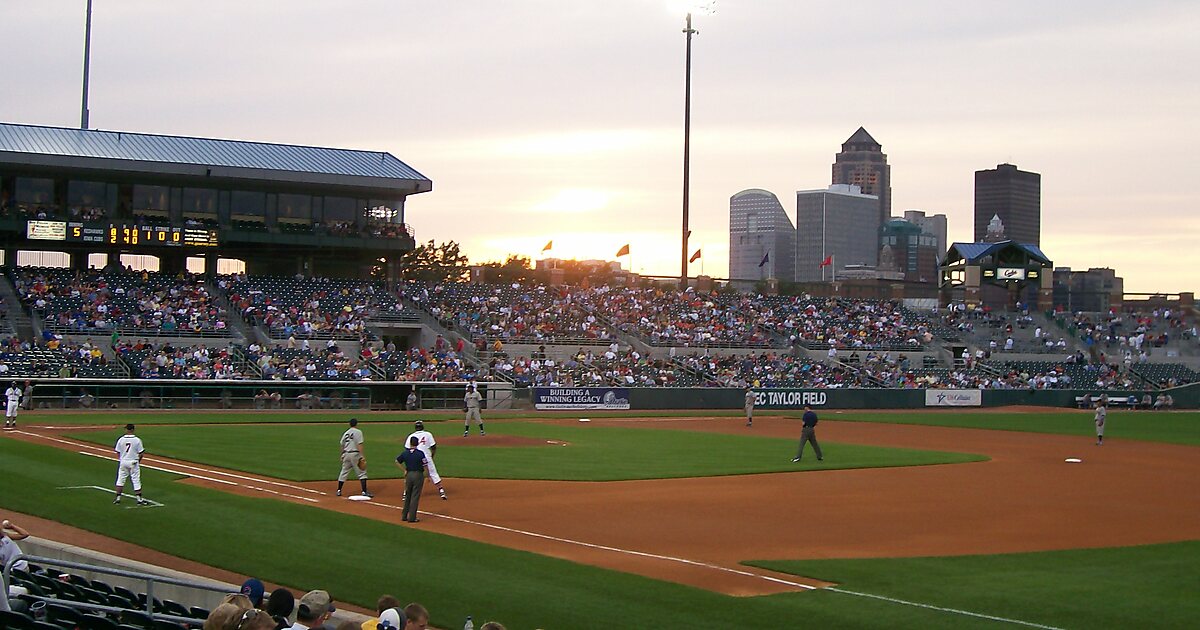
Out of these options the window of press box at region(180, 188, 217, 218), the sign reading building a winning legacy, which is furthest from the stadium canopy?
the window of press box at region(180, 188, 217, 218)

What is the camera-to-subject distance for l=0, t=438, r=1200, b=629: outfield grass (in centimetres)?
1470

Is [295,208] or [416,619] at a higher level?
[295,208]

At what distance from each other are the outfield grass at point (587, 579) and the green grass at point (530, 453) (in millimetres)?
8174

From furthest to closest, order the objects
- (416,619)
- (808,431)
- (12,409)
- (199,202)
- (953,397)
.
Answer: (953,397) < (199,202) < (12,409) < (808,431) < (416,619)

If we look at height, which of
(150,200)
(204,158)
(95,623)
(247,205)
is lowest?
(95,623)

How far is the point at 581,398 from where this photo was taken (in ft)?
202

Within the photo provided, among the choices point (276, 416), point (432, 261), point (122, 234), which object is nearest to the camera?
point (276, 416)

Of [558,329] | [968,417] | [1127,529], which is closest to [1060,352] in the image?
[968,417]

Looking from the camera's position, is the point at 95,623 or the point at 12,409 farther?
the point at 12,409

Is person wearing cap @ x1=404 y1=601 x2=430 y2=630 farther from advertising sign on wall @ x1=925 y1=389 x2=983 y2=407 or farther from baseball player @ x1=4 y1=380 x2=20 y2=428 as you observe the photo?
advertising sign on wall @ x1=925 y1=389 x2=983 y2=407

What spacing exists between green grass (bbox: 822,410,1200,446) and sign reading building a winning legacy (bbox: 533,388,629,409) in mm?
10696

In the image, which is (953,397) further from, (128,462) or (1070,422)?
(128,462)

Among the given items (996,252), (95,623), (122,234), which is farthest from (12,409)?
(996,252)

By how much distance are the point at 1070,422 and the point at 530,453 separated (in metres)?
33.4
